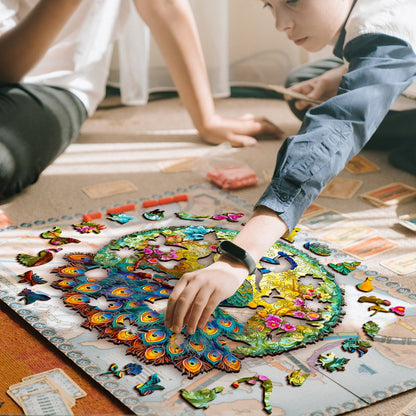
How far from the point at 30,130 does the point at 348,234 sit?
3.01ft

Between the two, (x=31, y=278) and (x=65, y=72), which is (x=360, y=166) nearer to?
(x=65, y=72)

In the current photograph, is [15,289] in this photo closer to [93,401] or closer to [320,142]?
[93,401]

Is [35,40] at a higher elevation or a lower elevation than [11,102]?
higher

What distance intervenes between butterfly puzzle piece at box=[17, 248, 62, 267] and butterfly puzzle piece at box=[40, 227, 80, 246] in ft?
0.16

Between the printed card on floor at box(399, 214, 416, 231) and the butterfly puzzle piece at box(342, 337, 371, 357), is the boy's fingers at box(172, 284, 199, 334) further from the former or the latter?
the printed card on floor at box(399, 214, 416, 231)

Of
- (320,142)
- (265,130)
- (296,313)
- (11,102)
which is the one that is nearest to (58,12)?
(11,102)

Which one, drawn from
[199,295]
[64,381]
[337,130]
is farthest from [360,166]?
[64,381]

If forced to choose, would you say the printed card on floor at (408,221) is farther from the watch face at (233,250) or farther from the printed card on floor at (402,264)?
the watch face at (233,250)

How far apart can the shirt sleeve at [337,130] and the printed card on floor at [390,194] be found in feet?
1.64

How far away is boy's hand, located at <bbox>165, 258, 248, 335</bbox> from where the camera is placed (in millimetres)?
952

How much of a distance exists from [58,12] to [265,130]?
2.75 feet

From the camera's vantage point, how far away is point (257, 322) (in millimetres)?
1110

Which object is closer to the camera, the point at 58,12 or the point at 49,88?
the point at 58,12

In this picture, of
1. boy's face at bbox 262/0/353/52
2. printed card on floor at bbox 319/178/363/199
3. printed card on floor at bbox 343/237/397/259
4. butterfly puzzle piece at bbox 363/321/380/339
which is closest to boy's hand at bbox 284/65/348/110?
printed card on floor at bbox 319/178/363/199
